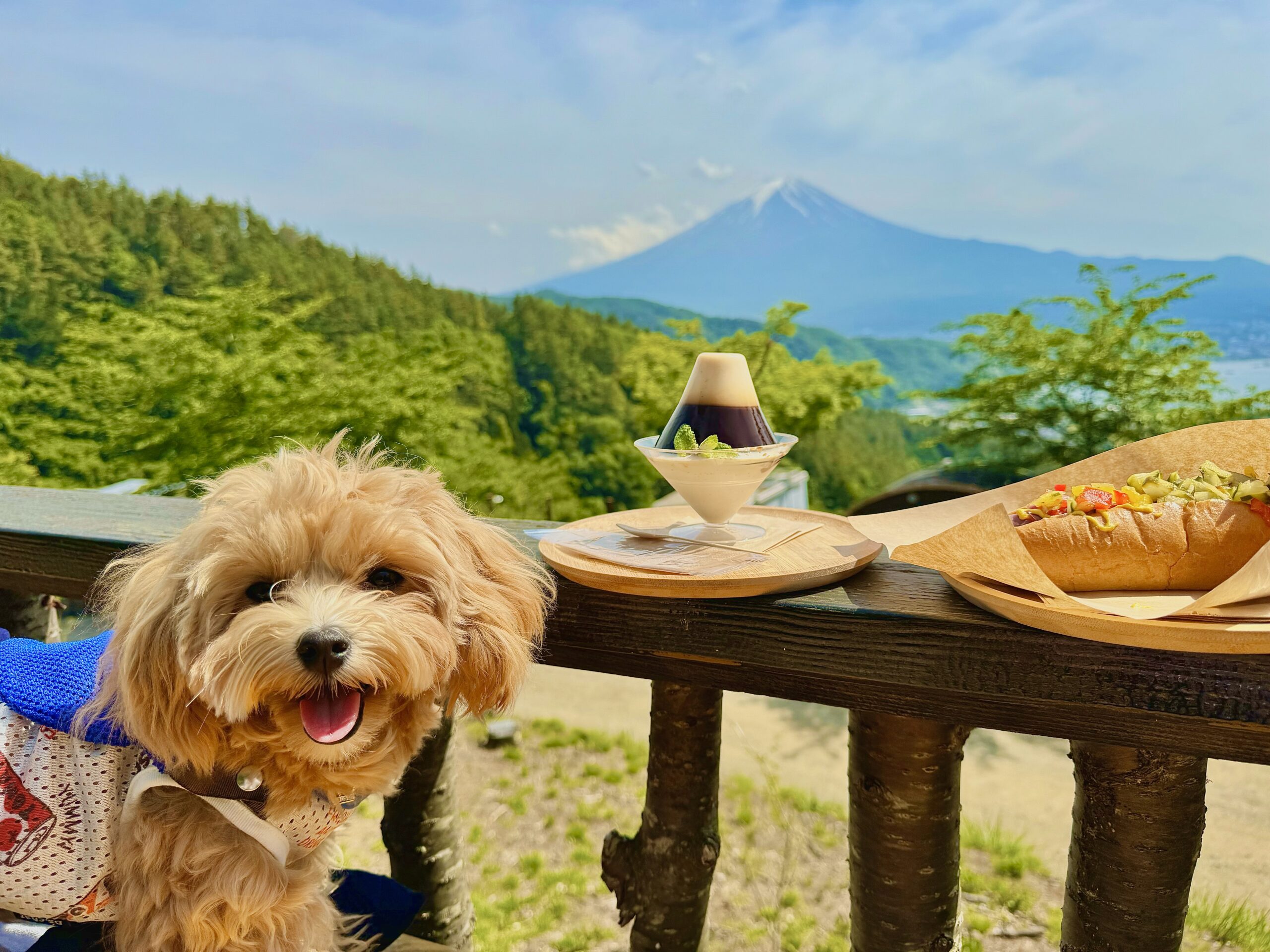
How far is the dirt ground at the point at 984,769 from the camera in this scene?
4148 mm

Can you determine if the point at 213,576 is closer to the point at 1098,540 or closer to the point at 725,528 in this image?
the point at 725,528

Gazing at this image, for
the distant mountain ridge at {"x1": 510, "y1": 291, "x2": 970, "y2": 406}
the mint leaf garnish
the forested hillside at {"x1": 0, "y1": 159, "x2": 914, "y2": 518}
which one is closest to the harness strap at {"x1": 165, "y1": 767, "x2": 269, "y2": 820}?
the mint leaf garnish

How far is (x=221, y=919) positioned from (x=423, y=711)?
415 millimetres

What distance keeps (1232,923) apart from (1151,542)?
9.37ft

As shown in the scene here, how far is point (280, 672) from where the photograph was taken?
1.06 m

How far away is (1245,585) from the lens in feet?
3.32

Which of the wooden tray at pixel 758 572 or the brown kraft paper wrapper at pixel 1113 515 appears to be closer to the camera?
the brown kraft paper wrapper at pixel 1113 515

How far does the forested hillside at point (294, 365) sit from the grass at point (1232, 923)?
305 inches

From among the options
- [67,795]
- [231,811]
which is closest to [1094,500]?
[231,811]

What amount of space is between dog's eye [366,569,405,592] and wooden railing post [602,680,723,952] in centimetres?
70

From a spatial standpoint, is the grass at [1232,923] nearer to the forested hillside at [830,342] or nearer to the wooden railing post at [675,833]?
the wooden railing post at [675,833]

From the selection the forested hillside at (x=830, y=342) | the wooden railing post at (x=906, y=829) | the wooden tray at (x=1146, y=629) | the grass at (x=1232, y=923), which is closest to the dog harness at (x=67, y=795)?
the wooden railing post at (x=906, y=829)

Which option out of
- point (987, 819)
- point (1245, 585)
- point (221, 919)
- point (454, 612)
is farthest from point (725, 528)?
point (987, 819)

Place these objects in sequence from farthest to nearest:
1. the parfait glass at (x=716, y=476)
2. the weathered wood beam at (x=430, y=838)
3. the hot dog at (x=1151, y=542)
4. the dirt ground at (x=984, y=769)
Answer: the dirt ground at (x=984, y=769), the weathered wood beam at (x=430, y=838), the parfait glass at (x=716, y=476), the hot dog at (x=1151, y=542)
